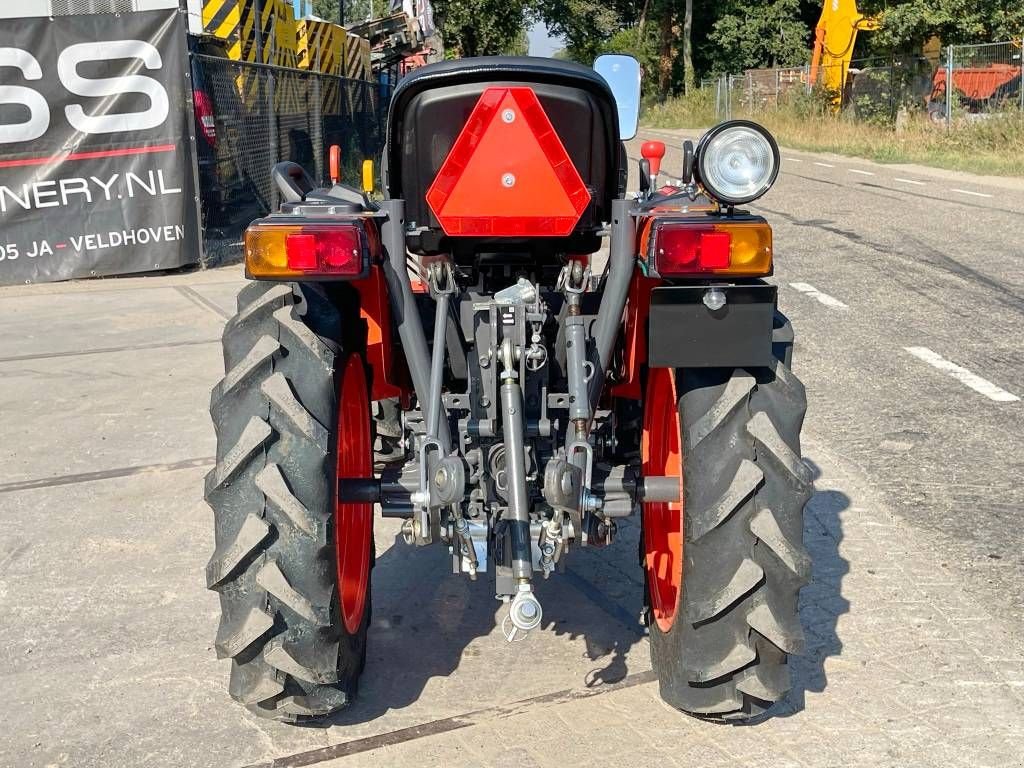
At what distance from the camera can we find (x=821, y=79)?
1351 inches

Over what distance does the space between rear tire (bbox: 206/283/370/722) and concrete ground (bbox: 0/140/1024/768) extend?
0.29 meters

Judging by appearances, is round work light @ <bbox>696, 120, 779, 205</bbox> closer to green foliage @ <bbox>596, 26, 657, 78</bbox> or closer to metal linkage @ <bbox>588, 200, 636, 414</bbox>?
metal linkage @ <bbox>588, 200, 636, 414</bbox>

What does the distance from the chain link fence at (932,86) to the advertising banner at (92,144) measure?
1780 cm

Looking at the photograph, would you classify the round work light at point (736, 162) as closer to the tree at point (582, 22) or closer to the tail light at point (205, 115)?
the tail light at point (205, 115)

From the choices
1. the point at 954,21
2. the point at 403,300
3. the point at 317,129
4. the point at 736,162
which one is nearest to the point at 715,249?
the point at 736,162

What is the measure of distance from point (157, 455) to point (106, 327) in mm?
3605

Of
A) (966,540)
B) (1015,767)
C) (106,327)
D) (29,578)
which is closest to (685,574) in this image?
(1015,767)

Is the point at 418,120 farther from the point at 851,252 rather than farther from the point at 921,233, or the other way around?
the point at 921,233

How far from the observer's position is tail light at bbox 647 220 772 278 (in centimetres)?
294

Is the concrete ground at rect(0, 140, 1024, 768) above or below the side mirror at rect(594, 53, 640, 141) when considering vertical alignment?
below

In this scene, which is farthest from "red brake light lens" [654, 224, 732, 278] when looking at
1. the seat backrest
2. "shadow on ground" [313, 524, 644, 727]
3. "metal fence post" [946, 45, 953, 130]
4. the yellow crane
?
the yellow crane

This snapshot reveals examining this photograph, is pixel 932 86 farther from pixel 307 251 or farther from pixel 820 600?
pixel 307 251

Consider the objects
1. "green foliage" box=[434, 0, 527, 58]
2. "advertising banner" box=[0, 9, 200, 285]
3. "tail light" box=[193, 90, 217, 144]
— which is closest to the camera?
"advertising banner" box=[0, 9, 200, 285]

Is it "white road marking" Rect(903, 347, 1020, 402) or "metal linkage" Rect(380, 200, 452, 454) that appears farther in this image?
"white road marking" Rect(903, 347, 1020, 402)
